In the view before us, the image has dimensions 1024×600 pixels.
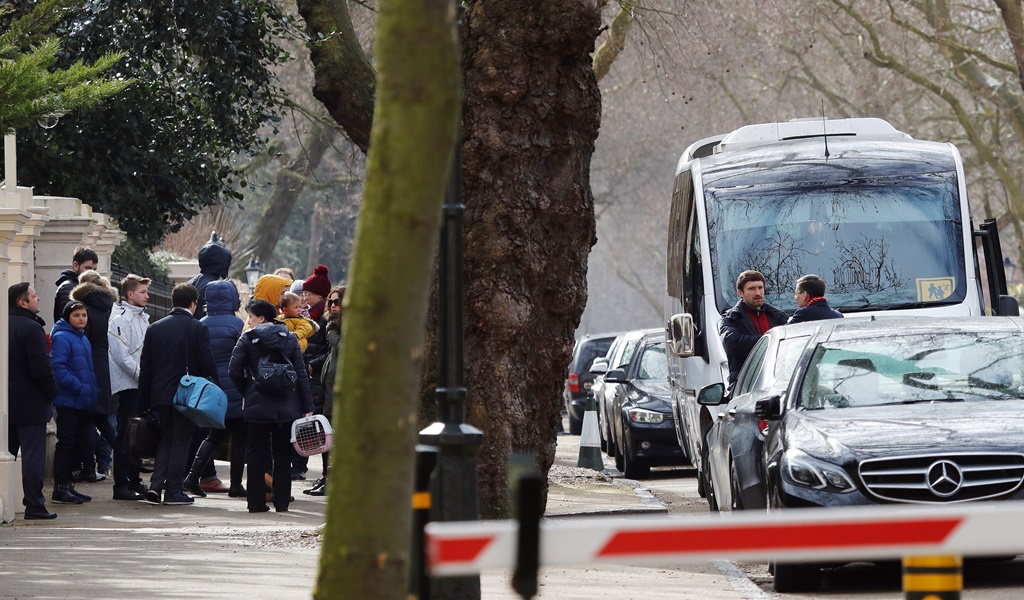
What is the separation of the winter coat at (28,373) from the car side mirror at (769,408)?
223 inches

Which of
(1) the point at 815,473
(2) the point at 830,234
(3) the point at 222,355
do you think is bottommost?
(1) the point at 815,473

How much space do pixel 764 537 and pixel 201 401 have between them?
10.7 meters

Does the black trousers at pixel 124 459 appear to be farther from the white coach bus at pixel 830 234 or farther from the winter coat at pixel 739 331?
the winter coat at pixel 739 331

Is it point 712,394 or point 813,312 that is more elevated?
point 813,312

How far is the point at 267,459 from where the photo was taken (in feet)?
45.1

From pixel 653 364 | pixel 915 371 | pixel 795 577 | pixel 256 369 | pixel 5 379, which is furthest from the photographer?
pixel 653 364

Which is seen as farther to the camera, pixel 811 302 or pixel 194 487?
pixel 194 487

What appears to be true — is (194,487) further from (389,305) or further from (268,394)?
(389,305)

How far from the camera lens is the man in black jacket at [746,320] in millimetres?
13648

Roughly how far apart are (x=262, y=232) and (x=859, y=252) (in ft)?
101

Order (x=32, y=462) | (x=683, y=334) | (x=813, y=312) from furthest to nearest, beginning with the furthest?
(x=683, y=334)
(x=813, y=312)
(x=32, y=462)

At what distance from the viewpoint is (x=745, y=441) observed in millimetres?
10414

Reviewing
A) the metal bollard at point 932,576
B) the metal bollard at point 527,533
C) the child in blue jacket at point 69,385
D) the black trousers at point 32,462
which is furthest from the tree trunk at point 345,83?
the metal bollard at point 932,576

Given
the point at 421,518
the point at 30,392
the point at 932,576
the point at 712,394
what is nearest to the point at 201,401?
the point at 30,392
